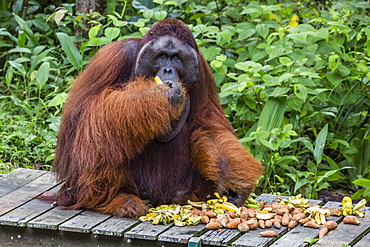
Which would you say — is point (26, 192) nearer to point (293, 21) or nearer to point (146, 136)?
point (146, 136)

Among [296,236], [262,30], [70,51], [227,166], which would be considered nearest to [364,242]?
[296,236]

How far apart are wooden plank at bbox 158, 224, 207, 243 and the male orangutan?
0.87 ft

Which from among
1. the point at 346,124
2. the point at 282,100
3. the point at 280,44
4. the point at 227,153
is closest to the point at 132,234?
the point at 227,153

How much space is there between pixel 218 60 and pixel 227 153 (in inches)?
55.9

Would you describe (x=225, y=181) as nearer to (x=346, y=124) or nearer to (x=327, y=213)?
(x=327, y=213)

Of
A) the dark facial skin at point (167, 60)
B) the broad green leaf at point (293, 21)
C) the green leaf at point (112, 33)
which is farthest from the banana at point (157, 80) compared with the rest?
the broad green leaf at point (293, 21)

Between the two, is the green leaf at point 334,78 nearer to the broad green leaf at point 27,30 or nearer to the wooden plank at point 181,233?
the wooden plank at point 181,233

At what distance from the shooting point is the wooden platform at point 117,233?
2.87m

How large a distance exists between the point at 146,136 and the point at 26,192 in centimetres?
105

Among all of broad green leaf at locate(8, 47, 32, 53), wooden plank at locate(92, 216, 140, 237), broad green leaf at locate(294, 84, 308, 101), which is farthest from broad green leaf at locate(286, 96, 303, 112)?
broad green leaf at locate(8, 47, 32, 53)

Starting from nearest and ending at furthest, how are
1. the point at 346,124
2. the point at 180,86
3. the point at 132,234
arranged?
the point at 132,234
the point at 180,86
the point at 346,124

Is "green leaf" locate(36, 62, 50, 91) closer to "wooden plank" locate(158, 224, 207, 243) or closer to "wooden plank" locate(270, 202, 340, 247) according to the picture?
"wooden plank" locate(158, 224, 207, 243)

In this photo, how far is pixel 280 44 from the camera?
184 inches

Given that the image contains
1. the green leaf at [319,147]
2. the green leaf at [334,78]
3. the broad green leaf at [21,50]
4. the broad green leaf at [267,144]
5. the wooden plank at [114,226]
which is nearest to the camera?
the wooden plank at [114,226]
